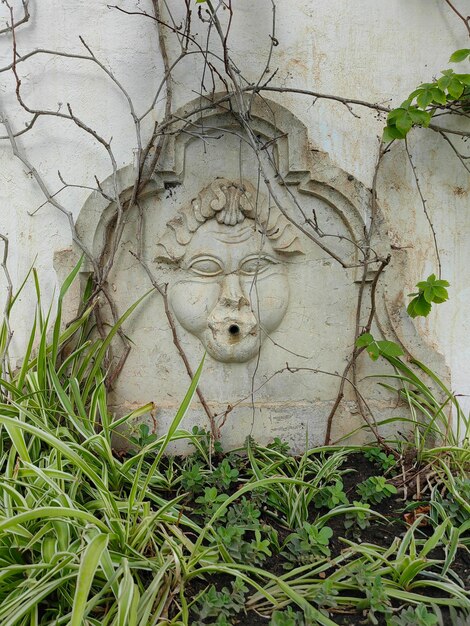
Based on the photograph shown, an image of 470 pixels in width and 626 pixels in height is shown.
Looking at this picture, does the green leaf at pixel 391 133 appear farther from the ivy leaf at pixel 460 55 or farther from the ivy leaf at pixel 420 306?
the ivy leaf at pixel 420 306

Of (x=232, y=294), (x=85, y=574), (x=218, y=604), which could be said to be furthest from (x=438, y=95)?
(x=85, y=574)


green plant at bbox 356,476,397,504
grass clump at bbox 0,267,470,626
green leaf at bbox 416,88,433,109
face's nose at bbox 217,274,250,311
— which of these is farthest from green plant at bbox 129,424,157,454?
green leaf at bbox 416,88,433,109

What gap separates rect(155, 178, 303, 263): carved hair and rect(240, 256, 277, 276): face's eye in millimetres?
62

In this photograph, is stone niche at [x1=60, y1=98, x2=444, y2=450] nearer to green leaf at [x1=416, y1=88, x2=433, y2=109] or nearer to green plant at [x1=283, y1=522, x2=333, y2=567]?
Result: green leaf at [x1=416, y1=88, x2=433, y2=109]

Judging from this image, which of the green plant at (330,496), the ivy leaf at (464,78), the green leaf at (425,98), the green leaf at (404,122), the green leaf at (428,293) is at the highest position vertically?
the ivy leaf at (464,78)

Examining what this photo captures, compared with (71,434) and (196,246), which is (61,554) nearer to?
(71,434)

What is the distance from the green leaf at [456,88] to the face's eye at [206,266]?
41.9 inches

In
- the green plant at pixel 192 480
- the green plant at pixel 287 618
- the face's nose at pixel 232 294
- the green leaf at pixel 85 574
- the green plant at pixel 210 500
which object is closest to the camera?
the green leaf at pixel 85 574

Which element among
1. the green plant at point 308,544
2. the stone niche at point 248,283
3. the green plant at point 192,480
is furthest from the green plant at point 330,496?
the green plant at point 192,480

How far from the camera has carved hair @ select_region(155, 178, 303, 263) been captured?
7.95 feet

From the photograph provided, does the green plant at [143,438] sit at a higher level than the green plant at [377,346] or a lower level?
lower

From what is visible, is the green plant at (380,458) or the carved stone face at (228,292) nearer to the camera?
the green plant at (380,458)

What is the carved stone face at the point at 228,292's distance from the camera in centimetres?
243

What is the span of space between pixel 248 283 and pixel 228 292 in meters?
0.10
